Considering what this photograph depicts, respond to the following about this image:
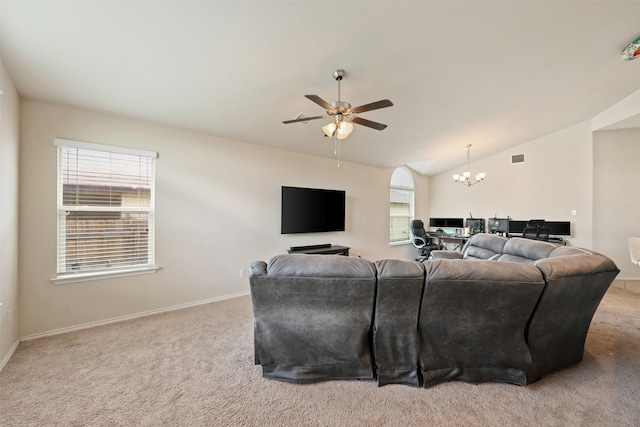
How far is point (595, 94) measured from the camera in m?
3.95

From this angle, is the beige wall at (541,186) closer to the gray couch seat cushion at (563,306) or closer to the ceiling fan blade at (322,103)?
the gray couch seat cushion at (563,306)

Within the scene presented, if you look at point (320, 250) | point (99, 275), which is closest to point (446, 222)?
point (320, 250)

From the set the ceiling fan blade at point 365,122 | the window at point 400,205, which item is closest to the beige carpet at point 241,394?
the ceiling fan blade at point 365,122

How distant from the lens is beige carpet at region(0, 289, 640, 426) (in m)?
1.58

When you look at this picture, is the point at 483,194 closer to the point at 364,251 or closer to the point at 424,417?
the point at 364,251

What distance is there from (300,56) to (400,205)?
526cm

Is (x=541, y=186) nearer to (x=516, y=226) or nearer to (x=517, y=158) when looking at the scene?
(x=517, y=158)

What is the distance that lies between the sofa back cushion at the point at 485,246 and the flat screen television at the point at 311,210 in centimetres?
229

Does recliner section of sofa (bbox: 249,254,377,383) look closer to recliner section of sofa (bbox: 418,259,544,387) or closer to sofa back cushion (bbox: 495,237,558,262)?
recliner section of sofa (bbox: 418,259,544,387)

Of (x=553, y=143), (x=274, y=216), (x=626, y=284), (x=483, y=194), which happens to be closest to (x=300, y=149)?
(x=274, y=216)

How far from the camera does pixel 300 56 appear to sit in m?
2.29

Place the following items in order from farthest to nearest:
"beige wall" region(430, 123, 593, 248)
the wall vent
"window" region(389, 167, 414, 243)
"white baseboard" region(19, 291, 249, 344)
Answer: "window" region(389, 167, 414, 243) < the wall vent < "beige wall" region(430, 123, 593, 248) < "white baseboard" region(19, 291, 249, 344)

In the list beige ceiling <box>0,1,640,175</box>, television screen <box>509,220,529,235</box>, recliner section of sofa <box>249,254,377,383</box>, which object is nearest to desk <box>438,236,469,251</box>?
television screen <box>509,220,529,235</box>

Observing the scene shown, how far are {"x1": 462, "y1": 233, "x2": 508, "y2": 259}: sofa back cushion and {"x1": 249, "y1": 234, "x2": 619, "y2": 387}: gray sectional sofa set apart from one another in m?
1.29
